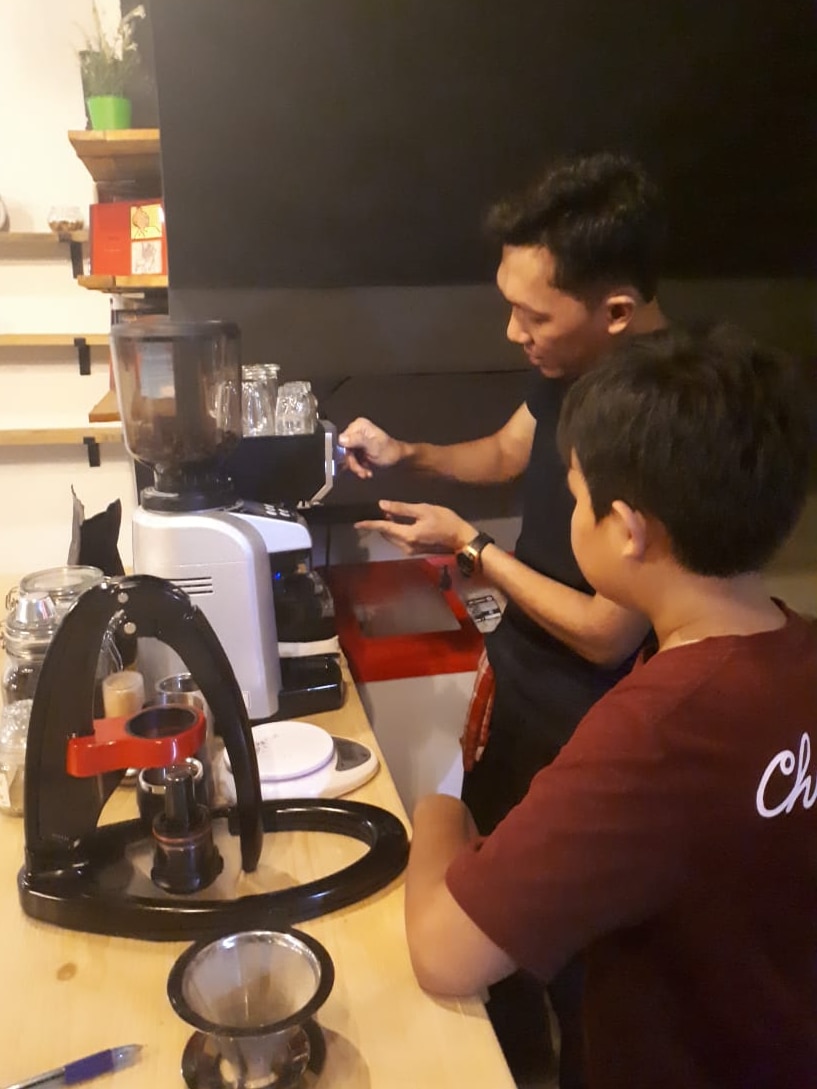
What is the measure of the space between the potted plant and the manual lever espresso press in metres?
1.44

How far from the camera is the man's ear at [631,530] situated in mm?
718

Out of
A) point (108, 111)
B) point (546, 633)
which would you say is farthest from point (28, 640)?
point (108, 111)

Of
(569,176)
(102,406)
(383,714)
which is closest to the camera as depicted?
(569,176)

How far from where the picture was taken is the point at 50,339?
107 inches

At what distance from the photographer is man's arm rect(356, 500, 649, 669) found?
45.0 inches

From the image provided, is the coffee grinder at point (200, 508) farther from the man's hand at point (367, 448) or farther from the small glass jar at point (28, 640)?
the man's hand at point (367, 448)

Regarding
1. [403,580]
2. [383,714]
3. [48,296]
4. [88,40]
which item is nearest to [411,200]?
[403,580]

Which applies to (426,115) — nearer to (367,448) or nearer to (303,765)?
(367,448)

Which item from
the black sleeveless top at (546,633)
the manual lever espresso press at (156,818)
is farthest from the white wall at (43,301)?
the manual lever espresso press at (156,818)

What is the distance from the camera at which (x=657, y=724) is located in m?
0.64

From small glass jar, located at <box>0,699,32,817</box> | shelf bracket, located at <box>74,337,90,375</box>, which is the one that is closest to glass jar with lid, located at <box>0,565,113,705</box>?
small glass jar, located at <box>0,699,32,817</box>

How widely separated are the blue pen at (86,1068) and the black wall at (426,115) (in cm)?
117

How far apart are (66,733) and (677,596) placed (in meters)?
0.55

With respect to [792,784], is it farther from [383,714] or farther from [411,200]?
[411,200]
